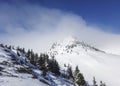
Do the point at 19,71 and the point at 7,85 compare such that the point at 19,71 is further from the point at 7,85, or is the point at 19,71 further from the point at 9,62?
the point at 7,85

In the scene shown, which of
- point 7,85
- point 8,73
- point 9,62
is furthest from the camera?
point 9,62

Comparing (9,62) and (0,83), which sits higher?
(9,62)

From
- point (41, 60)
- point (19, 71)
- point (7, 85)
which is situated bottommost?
point (7, 85)

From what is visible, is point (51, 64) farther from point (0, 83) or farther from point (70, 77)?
point (0, 83)

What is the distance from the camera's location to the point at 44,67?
431ft

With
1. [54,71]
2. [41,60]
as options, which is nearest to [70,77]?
[54,71]

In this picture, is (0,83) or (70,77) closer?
(0,83)

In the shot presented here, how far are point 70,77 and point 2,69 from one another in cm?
6912

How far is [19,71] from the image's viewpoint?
103750mm

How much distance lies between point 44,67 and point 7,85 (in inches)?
2441

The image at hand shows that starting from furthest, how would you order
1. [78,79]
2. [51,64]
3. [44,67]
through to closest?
[51,64] < [44,67] < [78,79]

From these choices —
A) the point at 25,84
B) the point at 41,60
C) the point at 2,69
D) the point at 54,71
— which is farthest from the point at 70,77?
the point at 25,84

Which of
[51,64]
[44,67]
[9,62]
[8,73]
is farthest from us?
[51,64]

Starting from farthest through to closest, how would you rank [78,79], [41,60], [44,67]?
1. [41,60]
2. [44,67]
3. [78,79]
